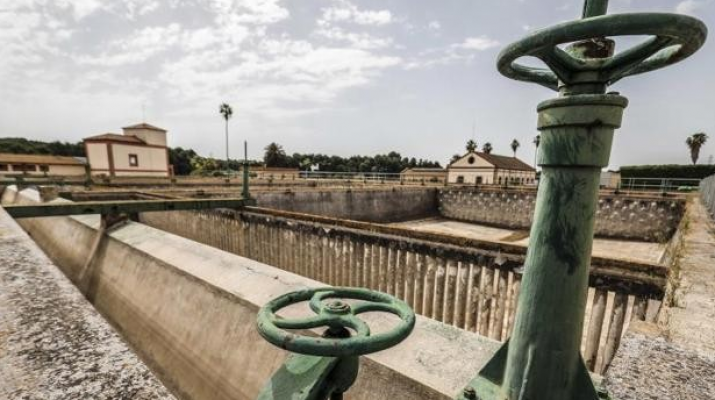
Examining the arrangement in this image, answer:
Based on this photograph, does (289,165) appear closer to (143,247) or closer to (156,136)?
(156,136)

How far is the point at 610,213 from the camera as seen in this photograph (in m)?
20.4


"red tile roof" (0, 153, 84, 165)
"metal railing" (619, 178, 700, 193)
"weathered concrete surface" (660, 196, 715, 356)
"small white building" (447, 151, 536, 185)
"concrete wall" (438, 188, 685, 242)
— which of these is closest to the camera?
"weathered concrete surface" (660, 196, 715, 356)

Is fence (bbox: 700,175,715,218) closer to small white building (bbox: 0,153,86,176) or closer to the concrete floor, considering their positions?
the concrete floor

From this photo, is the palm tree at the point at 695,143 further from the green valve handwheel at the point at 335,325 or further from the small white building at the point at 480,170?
the green valve handwheel at the point at 335,325

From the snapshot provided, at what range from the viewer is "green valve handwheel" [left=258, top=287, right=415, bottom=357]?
86 centimetres

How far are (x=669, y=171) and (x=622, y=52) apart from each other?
47.9 m

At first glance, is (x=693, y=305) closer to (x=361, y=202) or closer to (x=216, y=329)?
(x=216, y=329)

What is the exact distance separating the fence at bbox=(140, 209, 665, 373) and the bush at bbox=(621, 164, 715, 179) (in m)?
42.4

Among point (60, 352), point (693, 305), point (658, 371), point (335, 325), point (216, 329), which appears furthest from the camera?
point (216, 329)

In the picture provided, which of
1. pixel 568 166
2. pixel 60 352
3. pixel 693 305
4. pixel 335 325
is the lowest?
pixel 693 305

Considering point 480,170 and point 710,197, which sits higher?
point 480,170

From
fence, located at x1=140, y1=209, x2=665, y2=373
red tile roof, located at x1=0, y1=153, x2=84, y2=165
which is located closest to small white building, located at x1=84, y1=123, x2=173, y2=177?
red tile roof, located at x1=0, y1=153, x2=84, y2=165

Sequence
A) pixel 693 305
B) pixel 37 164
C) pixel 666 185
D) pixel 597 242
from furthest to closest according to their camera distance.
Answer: pixel 37 164 → pixel 666 185 → pixel 597 242 → pixel 693 305

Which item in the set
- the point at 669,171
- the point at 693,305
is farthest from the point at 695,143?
the point at 693,305
